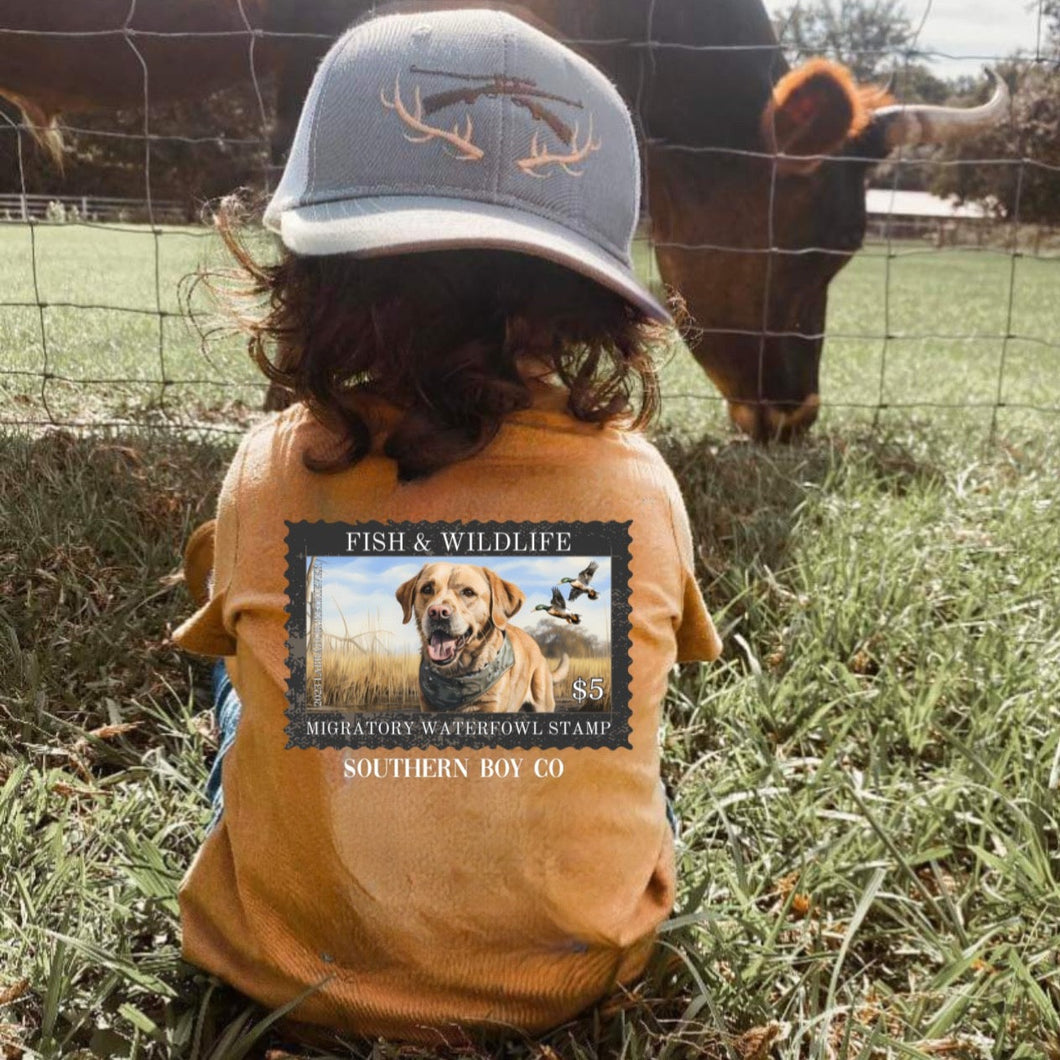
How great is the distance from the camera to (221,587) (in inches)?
47.1

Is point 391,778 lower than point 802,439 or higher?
higher

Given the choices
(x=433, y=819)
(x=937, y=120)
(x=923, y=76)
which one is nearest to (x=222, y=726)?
(x=433, y=819)

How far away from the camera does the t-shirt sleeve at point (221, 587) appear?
1.16 metres

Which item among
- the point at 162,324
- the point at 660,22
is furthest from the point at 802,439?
the point at 162,324

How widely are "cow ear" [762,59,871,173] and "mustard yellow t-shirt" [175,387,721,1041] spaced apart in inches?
96.9

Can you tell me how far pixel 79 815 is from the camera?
1613 millimetres

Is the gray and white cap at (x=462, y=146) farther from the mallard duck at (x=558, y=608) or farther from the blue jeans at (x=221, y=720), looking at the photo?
the blue jeans at (x=221, y=720)

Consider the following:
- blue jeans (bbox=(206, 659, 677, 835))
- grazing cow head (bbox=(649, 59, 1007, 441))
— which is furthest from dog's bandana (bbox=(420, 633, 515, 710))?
grazing cow head (bbox=(649, 59, 1007, 441))

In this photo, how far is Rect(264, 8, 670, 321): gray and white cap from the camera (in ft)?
3.42

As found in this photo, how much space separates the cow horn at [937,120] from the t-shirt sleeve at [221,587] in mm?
2883

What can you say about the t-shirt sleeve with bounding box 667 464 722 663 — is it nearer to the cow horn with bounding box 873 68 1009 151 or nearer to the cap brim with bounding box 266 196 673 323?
the cap brim with bounding box 266 196 673 323

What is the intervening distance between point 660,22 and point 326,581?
276cm

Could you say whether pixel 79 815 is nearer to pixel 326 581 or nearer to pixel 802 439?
pixel 326 581

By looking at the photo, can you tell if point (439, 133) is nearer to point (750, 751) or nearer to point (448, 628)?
point (448, 628)
